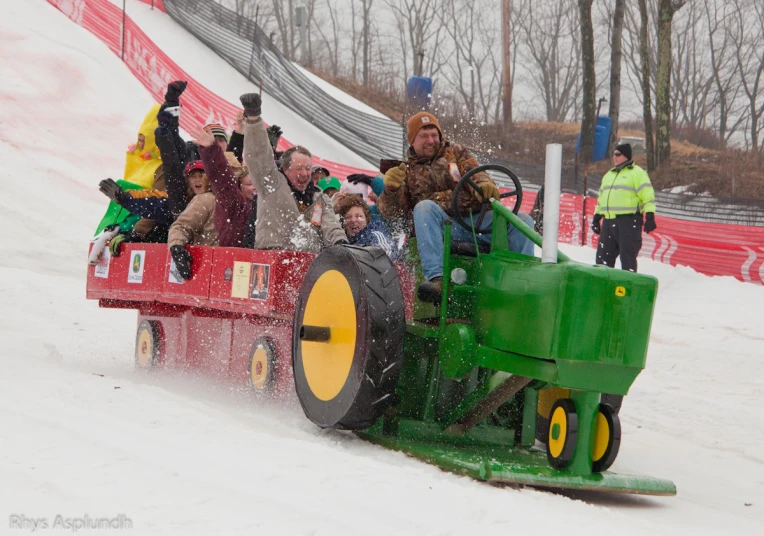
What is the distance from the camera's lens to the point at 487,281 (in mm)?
4809

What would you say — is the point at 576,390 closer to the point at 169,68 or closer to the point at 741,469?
the point at 741,469

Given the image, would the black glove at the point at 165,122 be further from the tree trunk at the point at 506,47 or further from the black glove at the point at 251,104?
the tree trunk at the point at 506,47

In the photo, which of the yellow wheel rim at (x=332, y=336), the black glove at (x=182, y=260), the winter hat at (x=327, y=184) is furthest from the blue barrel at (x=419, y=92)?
the yellow wheel rim at (x=332, y=336)

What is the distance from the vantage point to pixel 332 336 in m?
4.91

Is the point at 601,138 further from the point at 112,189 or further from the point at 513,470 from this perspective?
the point at 513,470

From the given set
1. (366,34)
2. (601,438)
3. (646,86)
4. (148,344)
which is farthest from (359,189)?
(366,34)

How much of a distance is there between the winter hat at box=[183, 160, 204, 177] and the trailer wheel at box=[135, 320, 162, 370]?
3.86ft

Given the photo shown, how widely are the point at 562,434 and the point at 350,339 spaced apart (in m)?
1.11

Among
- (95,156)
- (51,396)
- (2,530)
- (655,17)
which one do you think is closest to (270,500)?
(2,530)

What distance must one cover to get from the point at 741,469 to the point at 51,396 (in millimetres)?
4029

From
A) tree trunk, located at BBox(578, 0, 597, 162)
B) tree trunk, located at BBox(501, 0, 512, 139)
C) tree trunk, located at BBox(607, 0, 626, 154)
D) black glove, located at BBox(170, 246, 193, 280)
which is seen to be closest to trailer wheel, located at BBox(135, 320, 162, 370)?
black glove, located at BBox(170, 246, 193, 280)

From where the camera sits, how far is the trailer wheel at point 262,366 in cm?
582

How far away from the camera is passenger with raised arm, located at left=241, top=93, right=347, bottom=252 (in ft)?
19.6

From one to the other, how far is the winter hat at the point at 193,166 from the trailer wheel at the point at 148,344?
118 cm
